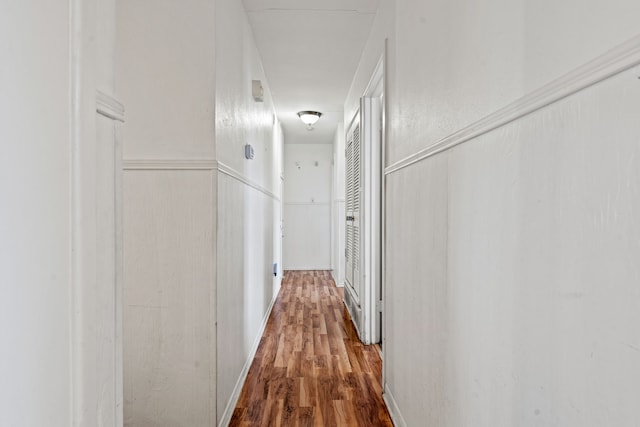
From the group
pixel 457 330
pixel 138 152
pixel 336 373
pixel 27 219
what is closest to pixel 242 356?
pixel 336 373

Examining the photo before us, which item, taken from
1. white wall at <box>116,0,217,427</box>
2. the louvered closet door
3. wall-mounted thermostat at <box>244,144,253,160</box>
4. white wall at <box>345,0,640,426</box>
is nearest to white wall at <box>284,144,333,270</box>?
the louvered closet door

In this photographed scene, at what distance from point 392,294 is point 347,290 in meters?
2.25

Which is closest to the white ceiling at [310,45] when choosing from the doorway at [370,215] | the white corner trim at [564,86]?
the doorway at [370,215]

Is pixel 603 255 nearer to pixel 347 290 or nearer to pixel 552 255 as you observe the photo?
pixel 552 255

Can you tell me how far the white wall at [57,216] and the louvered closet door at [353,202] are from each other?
2.91 m

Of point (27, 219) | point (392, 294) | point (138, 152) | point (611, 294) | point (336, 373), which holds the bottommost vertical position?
point (336, 373)

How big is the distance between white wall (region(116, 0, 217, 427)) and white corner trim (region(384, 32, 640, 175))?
Answer: 112 centimetres

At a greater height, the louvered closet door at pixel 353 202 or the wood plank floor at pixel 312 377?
the louvered closet door at pixel 353 202

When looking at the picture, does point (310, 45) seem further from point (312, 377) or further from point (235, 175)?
point (312, 377)

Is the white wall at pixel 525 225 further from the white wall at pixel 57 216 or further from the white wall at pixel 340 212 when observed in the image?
the white wall at pixel 340 212

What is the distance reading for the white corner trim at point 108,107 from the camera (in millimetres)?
702

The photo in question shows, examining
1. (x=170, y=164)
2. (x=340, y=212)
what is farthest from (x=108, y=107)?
(x=340, y=212)

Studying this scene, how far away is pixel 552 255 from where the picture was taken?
0.73m

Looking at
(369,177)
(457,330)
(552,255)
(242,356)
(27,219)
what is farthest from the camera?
(369,177)
